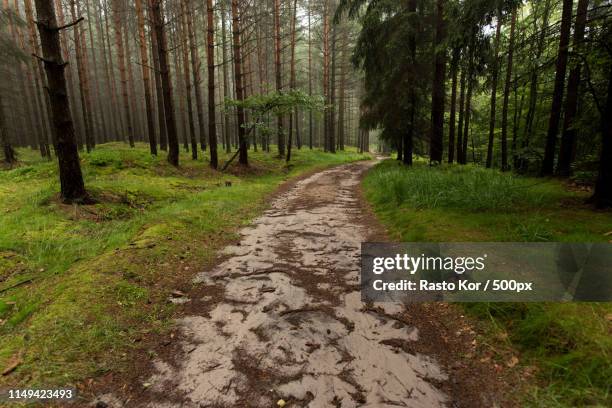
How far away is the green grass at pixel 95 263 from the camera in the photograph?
10.00ft

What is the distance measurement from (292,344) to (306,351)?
180 mm

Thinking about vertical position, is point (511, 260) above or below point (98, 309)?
above

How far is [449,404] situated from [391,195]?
262 inches

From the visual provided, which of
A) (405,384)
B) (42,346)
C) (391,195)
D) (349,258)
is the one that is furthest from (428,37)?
(42,346)

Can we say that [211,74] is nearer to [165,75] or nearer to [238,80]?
[238,80]

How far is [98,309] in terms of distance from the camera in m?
3.63

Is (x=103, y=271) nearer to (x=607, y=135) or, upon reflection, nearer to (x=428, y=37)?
(x=607, y=135)

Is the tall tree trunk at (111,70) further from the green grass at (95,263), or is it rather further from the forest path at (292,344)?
the forest path at (292,344)

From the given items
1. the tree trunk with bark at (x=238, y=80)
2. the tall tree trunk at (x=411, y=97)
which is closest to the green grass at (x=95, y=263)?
the tree trunk with bark at (x=238, y=80)

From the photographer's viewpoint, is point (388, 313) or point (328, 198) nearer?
point (388, 313)

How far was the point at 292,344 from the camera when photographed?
3.21 metres

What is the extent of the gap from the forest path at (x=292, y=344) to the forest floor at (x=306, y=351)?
10 millimetres

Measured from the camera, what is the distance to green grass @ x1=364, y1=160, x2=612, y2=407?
246 cm

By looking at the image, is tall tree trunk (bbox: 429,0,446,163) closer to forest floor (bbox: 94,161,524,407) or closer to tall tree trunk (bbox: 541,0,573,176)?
tall tree trunk (bbox: 541,0,573,176)
